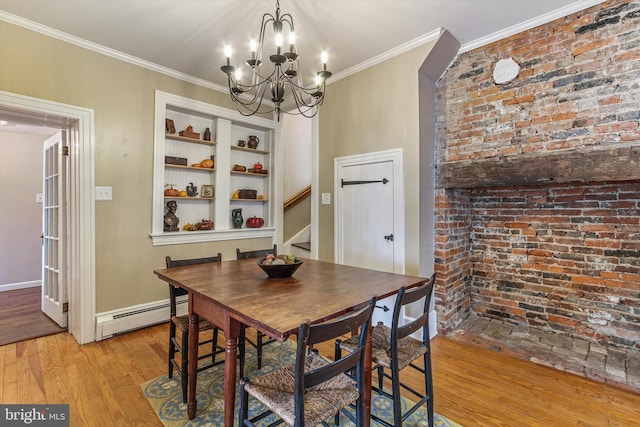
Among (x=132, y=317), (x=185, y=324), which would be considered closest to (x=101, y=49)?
(x=132, y=317)

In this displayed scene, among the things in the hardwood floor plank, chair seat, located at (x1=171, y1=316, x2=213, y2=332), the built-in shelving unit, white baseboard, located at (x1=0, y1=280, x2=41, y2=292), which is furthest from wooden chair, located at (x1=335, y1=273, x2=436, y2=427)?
white baseboard, located at (x1=0, y1=280, x2=41, y2=292)

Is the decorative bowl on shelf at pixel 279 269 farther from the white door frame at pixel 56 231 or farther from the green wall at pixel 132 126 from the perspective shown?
the white door frame at pixel 56 231

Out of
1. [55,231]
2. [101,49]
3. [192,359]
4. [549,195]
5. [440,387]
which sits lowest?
[440,387]

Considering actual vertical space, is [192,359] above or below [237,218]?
below

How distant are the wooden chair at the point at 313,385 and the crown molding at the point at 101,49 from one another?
3203 millimetres

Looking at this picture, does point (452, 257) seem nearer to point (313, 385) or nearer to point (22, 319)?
point (313, 385)

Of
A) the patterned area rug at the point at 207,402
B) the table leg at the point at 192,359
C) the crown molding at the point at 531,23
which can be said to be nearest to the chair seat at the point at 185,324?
the table leg at the point at 192,359

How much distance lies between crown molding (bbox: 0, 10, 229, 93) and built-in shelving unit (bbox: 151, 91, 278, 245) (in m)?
0.24

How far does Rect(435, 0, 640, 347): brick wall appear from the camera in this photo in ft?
7.64

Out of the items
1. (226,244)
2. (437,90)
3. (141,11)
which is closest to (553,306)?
(437,90)

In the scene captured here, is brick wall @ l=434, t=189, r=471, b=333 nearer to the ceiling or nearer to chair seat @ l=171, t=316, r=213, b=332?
the ceiling

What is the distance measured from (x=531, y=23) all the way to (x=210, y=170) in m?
3.49

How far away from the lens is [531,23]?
2582 millimetres

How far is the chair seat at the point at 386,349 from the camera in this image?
155 centimetres
